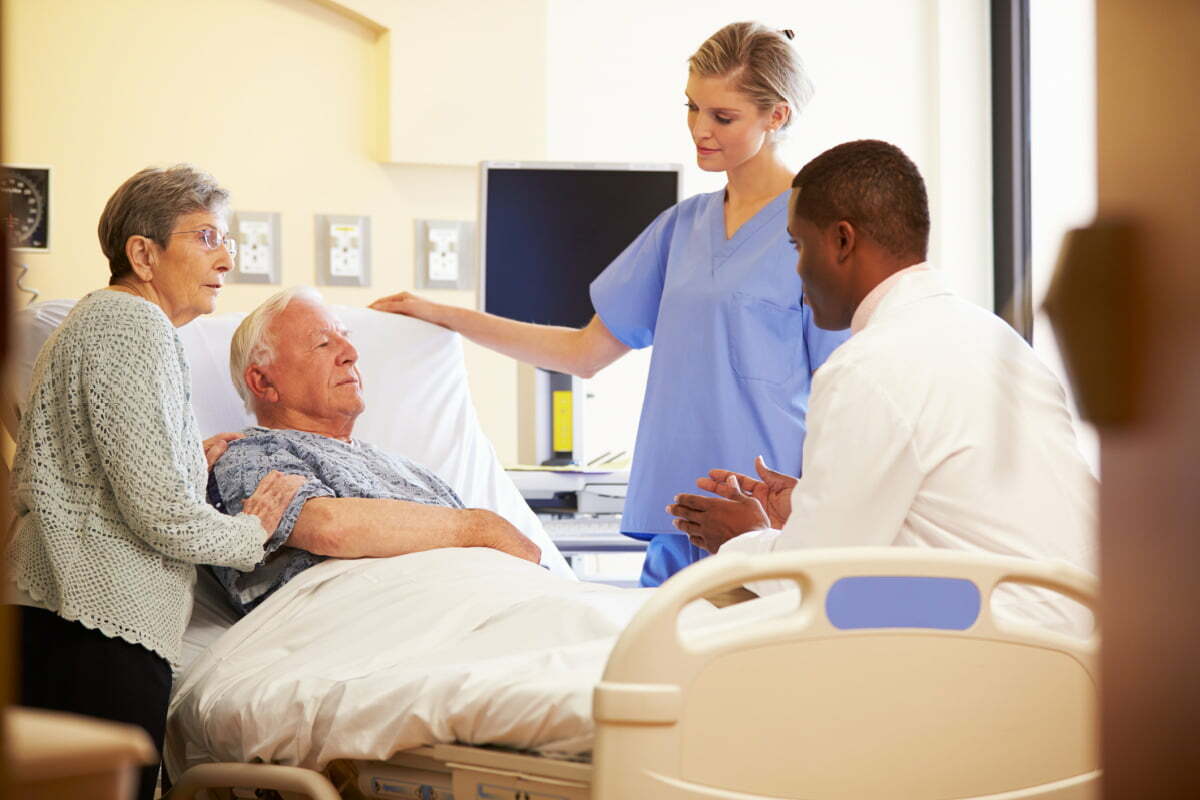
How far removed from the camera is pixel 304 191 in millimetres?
3939

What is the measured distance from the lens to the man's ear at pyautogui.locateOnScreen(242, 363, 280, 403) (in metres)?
2.44

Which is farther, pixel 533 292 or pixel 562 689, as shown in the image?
pixel 533 292

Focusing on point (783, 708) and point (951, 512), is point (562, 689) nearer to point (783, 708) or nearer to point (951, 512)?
point (783, 708)

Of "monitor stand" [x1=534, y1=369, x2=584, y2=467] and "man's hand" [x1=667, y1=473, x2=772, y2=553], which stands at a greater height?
"monitor stand" [x1=534, y1=369, x2=584, y2=467]

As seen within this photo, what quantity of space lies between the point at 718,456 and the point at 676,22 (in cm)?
219

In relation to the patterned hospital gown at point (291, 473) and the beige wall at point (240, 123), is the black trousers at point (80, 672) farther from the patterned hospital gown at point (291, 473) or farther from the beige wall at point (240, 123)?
the beige wall at point (240, 123)

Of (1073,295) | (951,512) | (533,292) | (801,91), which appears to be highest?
(801,91)

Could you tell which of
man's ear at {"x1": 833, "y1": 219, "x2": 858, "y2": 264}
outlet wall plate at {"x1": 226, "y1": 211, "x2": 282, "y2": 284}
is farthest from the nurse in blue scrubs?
outlet wall plate at {"x1": 226, "y1": 211, "x2": 282, "y2": 284}

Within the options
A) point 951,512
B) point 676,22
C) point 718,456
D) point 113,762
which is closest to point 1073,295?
point 113,762

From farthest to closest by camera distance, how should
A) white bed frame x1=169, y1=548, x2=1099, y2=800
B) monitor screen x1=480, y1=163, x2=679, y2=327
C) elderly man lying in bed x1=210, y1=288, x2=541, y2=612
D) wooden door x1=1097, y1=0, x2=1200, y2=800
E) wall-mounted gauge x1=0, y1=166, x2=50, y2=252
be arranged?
wall-mounted gauge x1=0, y1=166, x2=50, y2=252 < monitor screen x1=480, y1=163, x2=679, y2=327 < elderly man lying in bed x1=210, y1=288, x2=541, y2=612 < white bed frame x1=169, y1=548, x2=1099, y2=800 < wooden door x1=1097, y1=0, x2=1200, y2=800

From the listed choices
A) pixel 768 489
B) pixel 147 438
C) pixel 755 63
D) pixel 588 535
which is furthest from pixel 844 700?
pixel 588 535

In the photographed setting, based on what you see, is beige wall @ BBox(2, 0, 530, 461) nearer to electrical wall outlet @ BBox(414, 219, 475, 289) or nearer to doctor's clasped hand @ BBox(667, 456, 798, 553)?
electrical wall outlet @ BBox(414, 219, 475, 289)

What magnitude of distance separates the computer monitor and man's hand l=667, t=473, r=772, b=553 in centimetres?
146

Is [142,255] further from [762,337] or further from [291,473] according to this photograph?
[762,337]
